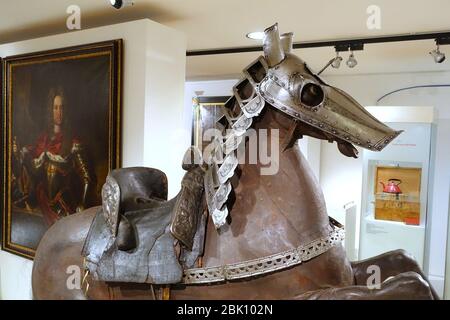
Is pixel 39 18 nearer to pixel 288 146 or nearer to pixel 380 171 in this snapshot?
pixel 288 146

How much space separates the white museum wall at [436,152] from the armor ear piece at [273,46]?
2.68 meters

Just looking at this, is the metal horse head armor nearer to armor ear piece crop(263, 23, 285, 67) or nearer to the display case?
armor ear piece crop(263, 23, 285, 67)

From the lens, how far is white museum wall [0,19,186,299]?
2.17 meters

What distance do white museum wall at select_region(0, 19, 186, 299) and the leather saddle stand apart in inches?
35.7

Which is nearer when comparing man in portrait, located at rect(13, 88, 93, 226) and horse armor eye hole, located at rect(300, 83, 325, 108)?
horse armor eye hole, located at rect(300, 83, 325, 108)

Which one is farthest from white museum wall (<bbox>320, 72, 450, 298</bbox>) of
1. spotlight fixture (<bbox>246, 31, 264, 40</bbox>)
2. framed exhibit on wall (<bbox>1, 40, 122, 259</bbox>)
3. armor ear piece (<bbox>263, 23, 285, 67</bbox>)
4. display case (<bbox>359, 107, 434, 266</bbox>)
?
armor ear piece (<bbox>263, 23, 285, 67</bbox>)

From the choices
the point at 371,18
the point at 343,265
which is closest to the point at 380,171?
the point at 371,18

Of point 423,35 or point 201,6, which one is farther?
point 423,35

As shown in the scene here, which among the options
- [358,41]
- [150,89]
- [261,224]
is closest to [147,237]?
[261,224]

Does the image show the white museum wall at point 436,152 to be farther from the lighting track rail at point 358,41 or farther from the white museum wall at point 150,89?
the white museum wall at point 150,89

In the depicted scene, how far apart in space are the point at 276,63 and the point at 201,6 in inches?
51.0

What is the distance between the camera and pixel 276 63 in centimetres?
100

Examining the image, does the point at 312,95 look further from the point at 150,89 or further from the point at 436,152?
the point at 436,152

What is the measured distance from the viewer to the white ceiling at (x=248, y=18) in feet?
6.76
